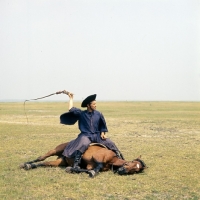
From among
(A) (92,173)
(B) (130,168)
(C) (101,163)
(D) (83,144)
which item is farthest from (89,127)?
(B) (130,168)

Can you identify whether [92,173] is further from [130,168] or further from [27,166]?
[27,166]

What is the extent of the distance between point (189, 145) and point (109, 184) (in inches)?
297

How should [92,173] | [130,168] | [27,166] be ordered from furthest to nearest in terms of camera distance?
[27,166], [130,168], [92,173]

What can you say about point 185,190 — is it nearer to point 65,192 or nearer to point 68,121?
point 65,192

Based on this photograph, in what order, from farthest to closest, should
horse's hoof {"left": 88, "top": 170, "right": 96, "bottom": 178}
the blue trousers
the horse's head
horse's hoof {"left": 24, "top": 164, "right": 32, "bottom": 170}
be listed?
1. horse's hoof {"left": 24, "top": 164, "right": 32, "bottom": 170}
2. the blue trousers
3. the horse's head
4. horse's hoof {"left": 88, "top": 170, "right": 96, "bottom": 178}

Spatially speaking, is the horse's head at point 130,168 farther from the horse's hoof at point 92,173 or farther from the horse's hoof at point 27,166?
the horse's hoof at point 27,166

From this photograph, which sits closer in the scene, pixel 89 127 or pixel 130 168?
pixel 130 168

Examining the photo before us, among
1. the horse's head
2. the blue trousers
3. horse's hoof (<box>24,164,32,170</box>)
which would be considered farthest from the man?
horse's hoof (<box>24,164,32,170</box>)

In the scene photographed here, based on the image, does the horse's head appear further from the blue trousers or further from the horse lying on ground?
the blue trousers

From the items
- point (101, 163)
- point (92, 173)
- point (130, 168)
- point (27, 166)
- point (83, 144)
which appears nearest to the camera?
point (92, 173)

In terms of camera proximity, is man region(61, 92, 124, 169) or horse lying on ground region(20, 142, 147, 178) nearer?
horse lying on ground region(20, 142, 147, 178)

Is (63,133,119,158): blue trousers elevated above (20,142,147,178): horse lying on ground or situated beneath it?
elevated above

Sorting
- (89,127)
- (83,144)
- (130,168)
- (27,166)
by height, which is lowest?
(27,166)

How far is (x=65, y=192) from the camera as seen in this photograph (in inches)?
258
